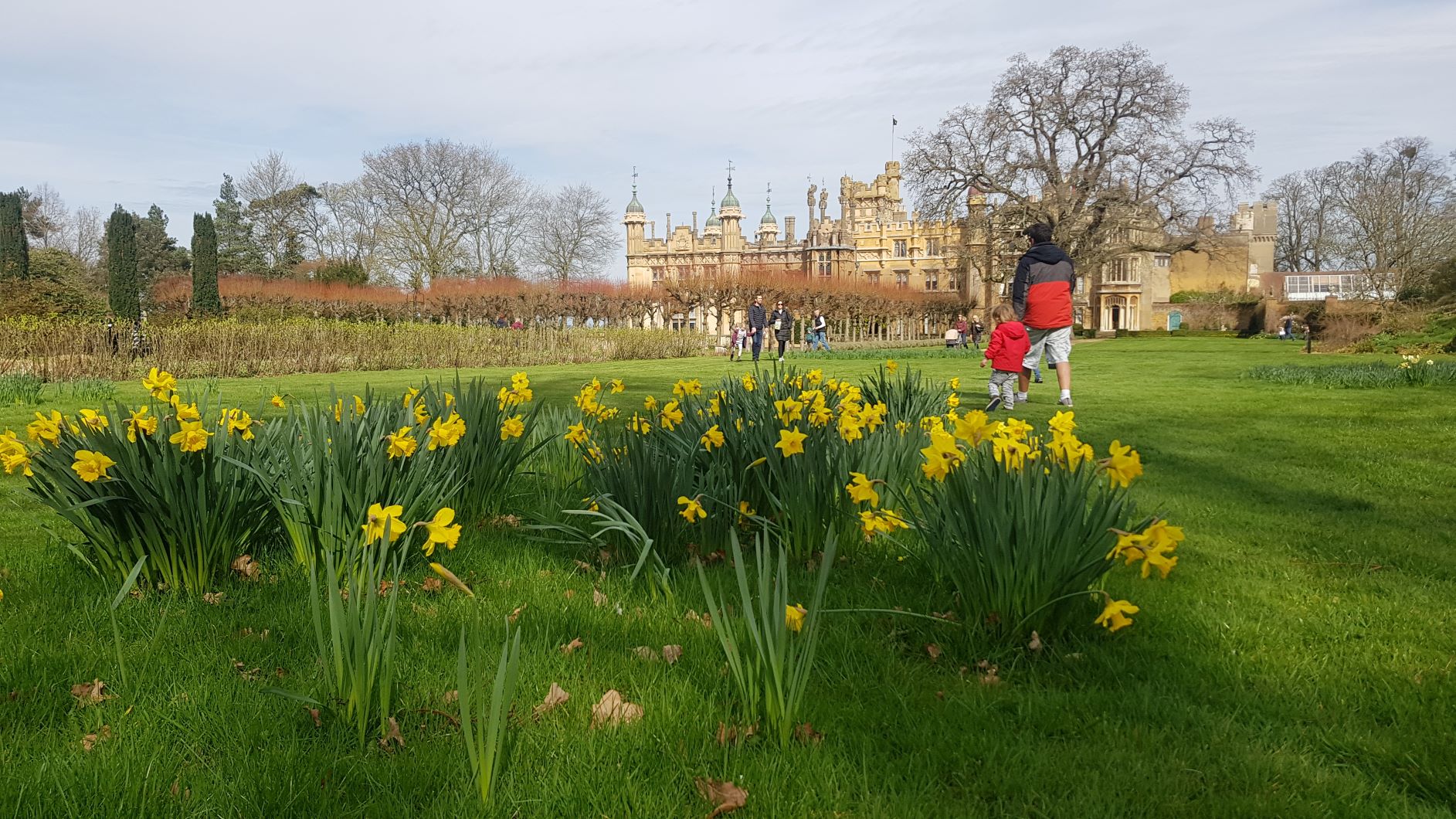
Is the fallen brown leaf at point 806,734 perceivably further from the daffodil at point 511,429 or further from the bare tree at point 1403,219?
Result: the bare tree at point 1403,219

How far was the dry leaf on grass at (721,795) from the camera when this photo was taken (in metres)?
1.86

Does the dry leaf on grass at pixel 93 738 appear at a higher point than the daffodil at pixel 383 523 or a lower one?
lower

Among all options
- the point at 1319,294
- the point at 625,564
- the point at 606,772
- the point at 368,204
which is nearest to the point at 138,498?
the point at 625,564

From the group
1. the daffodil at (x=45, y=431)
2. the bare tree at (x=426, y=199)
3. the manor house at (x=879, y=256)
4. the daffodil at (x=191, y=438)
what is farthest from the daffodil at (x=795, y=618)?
the manor house at (x=879, y=256)

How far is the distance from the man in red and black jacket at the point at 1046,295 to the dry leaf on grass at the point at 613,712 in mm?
7432

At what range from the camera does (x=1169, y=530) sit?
2.33m

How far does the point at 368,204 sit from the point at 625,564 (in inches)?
2094

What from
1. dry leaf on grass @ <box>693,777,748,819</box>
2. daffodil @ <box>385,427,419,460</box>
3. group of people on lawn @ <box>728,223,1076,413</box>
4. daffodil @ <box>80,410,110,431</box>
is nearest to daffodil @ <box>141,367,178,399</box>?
daffodil @ <box>80,410,110,431</box>

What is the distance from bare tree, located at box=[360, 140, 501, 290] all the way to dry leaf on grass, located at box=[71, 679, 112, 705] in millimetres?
47795

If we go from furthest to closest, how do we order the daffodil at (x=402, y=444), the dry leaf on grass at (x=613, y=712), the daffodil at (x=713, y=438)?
the daffodil at (x=713, y=438) < the daffodil at (x=402, y=444) < the dry leaf on grass at (x=613, y=712)

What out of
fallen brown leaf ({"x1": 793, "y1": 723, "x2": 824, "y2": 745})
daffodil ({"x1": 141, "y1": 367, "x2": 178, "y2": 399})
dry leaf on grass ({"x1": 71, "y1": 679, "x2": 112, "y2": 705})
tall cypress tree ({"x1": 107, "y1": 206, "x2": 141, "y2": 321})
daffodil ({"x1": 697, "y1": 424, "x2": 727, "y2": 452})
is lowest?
fallen brown leaf ({"x1": 793, "y1": 723, "x2": 824, "y2": 745})

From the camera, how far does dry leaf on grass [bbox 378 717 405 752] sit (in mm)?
2092

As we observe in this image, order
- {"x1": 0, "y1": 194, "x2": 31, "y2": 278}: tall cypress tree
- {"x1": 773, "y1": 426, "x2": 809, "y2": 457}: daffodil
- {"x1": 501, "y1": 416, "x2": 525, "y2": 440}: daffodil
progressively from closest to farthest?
{"x1": 773, "y1": 426, "x2": 809, "y2": 457}: daffodil
{"x1": 501, "y1": 416, "x2": 525, "y2": 440}: daffodil
{"x1": 0, "y1": 194, "x2": 31, "y2": 278}: tall cypress tree

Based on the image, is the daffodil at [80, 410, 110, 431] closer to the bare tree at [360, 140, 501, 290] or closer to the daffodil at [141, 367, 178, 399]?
the daffodil at [141, 367, 178, 399]
